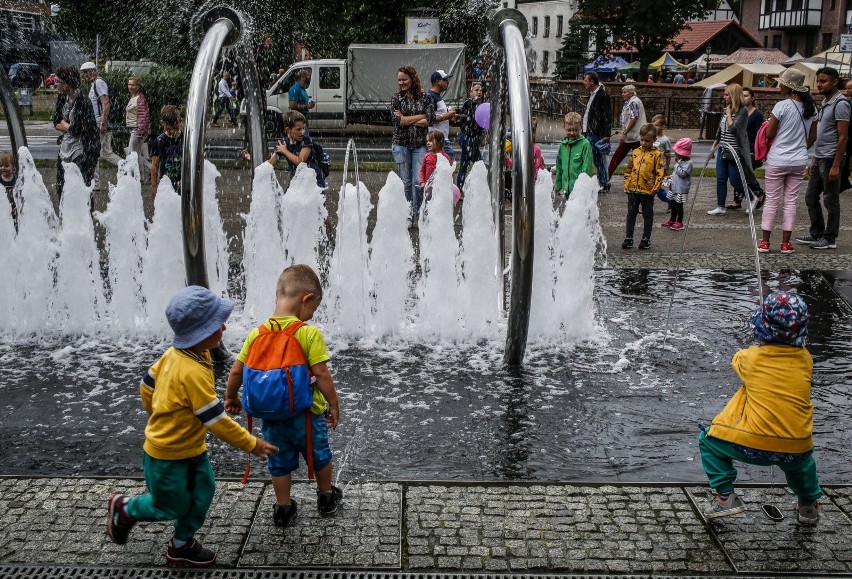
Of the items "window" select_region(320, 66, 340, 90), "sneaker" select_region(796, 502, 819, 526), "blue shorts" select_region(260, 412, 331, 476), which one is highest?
"window" select_region(320, 66, 340, 90)

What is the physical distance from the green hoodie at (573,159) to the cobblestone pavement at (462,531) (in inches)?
255

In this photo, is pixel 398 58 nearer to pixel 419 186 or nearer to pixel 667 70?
pixel 419 186

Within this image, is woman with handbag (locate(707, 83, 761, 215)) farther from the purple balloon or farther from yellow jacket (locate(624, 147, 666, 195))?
the purple balloon

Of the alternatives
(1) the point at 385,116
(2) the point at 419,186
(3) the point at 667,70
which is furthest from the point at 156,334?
(3) the point at 667,70

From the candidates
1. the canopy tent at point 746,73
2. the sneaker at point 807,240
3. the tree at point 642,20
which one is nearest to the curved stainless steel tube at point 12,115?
the sneaker at point 807,240

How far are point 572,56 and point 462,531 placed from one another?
2026 inches

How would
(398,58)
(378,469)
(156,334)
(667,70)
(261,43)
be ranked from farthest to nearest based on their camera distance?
(667,70), (261,43), (398,58), (156,334), (378,469)

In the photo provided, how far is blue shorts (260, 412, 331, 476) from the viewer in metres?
4.14

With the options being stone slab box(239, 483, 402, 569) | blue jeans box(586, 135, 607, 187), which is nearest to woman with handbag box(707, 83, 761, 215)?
blue jeans box(586, 135, 607, 187)

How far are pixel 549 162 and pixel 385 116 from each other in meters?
9.98

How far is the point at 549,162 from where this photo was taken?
19172 millimetres

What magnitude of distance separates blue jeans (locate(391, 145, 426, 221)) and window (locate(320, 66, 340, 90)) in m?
16.4

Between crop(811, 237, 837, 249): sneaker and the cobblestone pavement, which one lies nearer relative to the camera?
the cobblestone pavement

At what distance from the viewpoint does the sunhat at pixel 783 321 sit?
13.5ft
